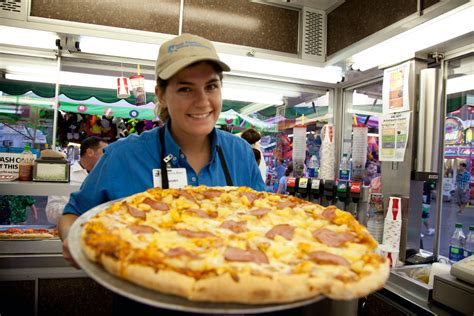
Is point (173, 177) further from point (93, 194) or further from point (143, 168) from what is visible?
point (93, 194)

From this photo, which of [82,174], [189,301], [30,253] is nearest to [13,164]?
[30,253]

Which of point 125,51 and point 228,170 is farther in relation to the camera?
point 125,51

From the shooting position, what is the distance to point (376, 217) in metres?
2.99

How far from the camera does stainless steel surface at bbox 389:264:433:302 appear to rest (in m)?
2.09

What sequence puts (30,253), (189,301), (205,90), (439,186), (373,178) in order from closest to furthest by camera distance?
(189,301)
(205,90)
(30,253)
(439,186)
(373,178)

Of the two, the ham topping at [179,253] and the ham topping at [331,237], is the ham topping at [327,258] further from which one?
the ham topping at [179,253]

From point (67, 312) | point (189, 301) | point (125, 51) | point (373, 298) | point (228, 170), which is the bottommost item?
point (67, 312)

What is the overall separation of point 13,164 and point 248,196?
218 centimetres

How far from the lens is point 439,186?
10.1ft

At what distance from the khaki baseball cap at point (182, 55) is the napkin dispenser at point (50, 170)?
61.7 inches

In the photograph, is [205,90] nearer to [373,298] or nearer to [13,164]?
[373,298]

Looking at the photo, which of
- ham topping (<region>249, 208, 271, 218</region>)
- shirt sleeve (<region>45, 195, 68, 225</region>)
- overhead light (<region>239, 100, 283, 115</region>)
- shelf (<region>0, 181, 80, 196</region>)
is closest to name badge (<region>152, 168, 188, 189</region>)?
ham topping (<region>249, 208, 271, 218</region>)

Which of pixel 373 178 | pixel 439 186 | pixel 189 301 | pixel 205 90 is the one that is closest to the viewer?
pixel 189 301

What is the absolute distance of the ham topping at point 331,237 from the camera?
1265 millimetres
